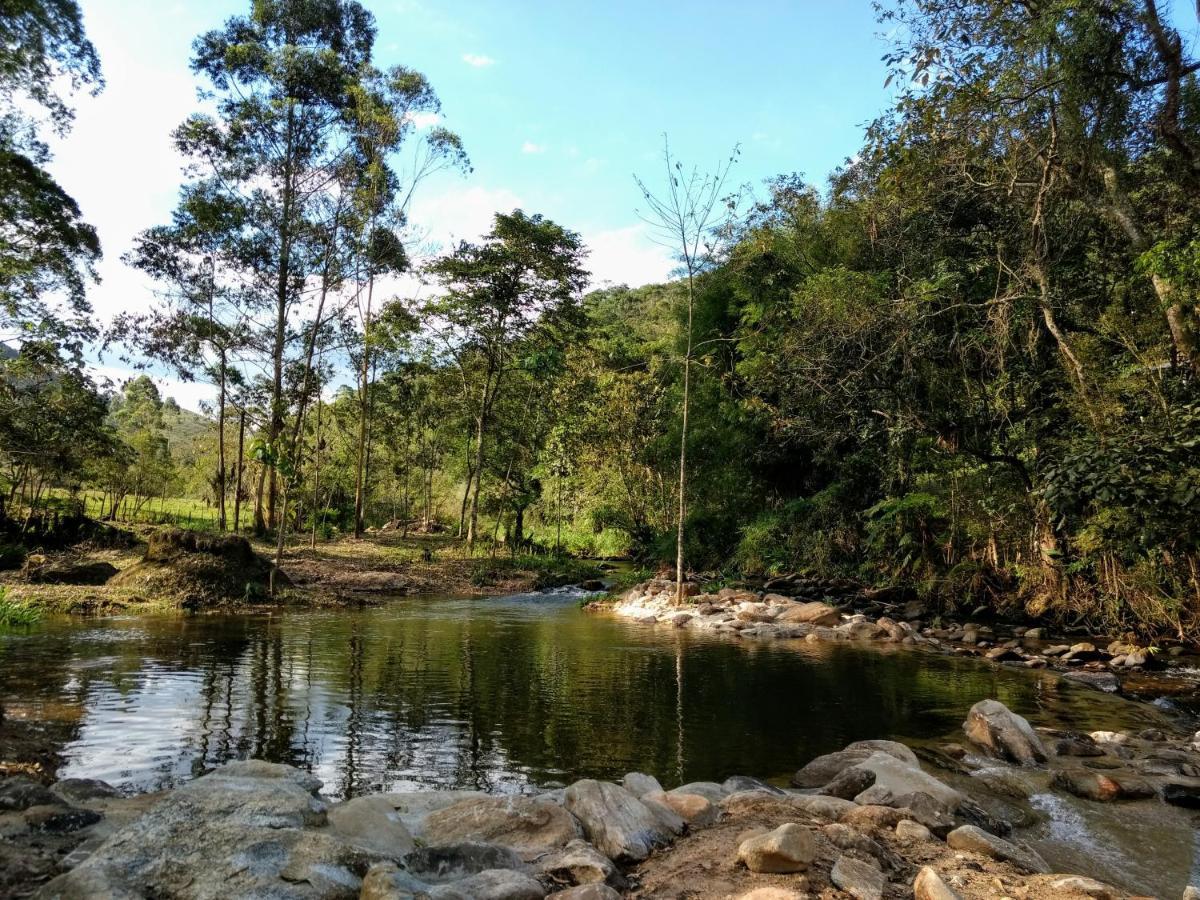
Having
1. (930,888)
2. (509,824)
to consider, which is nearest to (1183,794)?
(930,888)

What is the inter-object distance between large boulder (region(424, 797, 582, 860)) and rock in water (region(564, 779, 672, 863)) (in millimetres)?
105

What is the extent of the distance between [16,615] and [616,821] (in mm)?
11863

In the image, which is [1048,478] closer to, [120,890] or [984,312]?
[984,312]

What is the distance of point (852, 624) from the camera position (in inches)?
516

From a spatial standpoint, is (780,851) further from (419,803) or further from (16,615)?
(16,615)

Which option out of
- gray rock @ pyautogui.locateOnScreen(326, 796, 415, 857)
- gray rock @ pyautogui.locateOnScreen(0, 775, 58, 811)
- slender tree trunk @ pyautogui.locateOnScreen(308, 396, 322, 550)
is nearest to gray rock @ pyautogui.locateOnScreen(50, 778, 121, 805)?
gray rock @ pyautogui.locateOnScreen(0, 775, 58, 811)

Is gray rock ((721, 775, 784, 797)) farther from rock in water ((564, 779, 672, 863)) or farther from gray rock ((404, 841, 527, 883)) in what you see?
gray rock ((404, 841, 527, 883))

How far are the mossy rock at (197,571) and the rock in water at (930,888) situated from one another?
575 inches

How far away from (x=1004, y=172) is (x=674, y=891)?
11.9m

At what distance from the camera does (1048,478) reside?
9.09m

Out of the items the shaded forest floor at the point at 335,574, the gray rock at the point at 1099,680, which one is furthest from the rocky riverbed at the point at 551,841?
the shaded forest floor at the point at 335,574

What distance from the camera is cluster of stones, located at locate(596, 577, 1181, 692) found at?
401 inches

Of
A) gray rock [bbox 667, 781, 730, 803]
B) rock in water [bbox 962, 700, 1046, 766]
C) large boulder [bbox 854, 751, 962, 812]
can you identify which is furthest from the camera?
rock in water [bbox 962, 700, 1046, 766]

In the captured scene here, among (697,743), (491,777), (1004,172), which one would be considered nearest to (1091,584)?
(1004,172)
